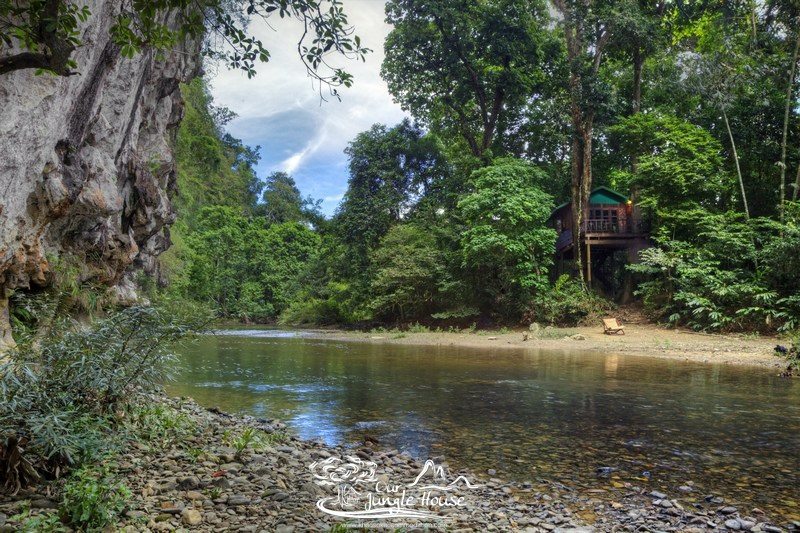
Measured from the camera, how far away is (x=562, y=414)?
8.69 metres

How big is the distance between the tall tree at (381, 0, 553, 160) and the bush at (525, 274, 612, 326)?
30.7ft

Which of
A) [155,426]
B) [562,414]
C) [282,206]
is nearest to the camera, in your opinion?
[155,426]

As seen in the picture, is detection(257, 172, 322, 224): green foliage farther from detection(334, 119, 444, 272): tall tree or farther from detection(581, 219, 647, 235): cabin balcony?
detection(581, 219, 647, 235): cabin balcony

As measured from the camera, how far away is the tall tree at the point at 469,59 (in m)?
30.8

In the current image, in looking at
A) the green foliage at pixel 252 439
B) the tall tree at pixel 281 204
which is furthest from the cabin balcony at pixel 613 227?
the tall tree at pixel 281 204

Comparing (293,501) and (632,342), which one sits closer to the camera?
(293,501)

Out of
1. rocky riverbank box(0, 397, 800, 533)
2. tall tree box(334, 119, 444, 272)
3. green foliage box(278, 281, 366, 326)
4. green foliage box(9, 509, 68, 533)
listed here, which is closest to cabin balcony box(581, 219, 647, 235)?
tall tree box(334, 119, 444, 272)

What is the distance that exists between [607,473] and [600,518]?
132cm

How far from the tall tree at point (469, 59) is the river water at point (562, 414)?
1990 cm

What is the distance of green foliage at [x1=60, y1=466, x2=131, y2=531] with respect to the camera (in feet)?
11.1

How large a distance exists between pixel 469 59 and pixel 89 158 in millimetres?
26332

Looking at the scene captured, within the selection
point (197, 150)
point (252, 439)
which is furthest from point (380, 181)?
point (252, 439)

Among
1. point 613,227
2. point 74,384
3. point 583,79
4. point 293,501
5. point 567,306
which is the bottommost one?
point 293,501

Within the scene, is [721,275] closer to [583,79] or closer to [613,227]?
[613,227]
